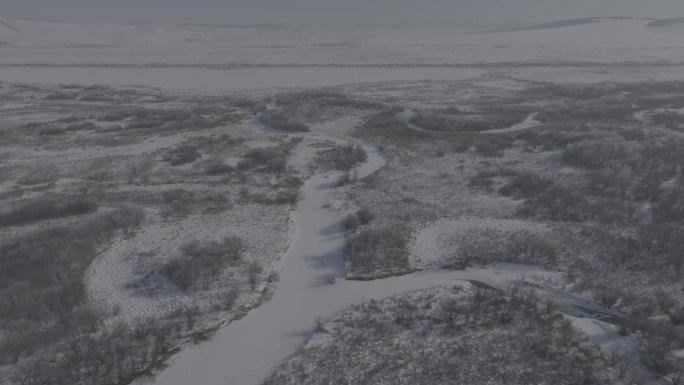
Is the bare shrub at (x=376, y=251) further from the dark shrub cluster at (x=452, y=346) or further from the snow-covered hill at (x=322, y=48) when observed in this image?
the snow-covered hill at (x=322, y=48)

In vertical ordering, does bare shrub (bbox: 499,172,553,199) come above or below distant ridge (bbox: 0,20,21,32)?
below

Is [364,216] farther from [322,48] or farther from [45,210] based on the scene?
[322,48]

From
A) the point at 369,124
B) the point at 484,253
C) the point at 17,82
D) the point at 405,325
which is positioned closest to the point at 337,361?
the point at 405,325

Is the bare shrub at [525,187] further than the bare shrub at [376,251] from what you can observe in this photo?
Yes

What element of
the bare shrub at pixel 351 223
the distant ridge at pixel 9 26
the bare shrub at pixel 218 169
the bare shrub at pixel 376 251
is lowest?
the bare shrub at pixel 376 251

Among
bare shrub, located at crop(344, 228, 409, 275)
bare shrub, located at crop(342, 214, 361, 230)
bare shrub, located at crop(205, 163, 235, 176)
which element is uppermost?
bare shrub, located at crop(205, 163, 235, 176)

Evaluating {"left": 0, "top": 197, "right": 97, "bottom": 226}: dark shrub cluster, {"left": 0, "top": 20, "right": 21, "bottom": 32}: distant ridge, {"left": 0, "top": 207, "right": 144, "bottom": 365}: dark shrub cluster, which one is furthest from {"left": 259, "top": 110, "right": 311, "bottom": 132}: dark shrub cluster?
{"left": 0, "top": 20, "right": 21, "bottom": 32}: distant ridge

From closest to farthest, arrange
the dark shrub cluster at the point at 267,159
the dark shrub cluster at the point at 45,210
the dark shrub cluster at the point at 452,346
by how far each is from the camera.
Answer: the dark shrub cluster at the point at 452,346, the dark shrub cluster at the point at 45,210, the dark shrub cluster at the point at 267,159

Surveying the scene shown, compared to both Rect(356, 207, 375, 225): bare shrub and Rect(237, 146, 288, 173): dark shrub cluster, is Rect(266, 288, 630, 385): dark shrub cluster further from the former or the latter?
Rect(237, 146, 288, 173): dark shrub cluster

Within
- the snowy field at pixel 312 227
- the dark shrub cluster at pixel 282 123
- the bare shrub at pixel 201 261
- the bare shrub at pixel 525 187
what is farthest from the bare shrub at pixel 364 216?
the dark shrub cluster at pixel 282 123

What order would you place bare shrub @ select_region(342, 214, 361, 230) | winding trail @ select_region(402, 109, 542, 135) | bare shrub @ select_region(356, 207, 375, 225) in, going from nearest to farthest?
bare shrub @ select_region(342, 214, 361, 230) < bare shrub @ select_region(356, 207, 375, 225) < winding trail @ select_region(402, 109, 542, 135)

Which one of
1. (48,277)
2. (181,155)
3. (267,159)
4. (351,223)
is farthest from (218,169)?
(48,277)
